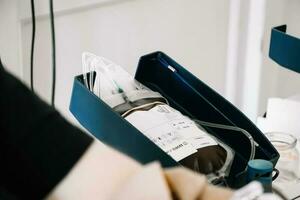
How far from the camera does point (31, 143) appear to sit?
504 millimetres

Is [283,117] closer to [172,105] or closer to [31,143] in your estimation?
[172,105]

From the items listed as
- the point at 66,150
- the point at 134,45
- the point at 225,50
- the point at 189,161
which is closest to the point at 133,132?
the point at 189,161

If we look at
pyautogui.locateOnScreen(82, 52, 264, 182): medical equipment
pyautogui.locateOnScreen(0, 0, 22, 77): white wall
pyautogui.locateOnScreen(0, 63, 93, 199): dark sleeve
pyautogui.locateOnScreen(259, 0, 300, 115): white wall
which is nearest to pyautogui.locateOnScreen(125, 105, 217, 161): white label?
pyautogui.locateOnScreen(82, 52, 264, 182): medical equipment

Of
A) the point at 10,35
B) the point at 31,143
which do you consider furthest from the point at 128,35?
the point at 31,143

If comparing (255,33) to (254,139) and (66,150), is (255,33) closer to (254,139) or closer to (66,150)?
(254,139)

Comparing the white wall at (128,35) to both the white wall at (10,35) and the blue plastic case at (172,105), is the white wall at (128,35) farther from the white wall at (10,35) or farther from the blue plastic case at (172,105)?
the blue plastic case at (172,105)

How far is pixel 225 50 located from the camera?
185 cm

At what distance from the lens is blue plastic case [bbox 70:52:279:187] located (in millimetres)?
701

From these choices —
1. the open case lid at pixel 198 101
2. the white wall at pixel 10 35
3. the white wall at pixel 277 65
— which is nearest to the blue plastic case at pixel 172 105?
the open case lid at pixel 198 101

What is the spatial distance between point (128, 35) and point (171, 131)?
0.81 meters

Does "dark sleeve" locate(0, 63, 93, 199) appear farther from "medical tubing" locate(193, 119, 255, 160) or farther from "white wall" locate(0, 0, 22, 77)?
"white wall" locate(0, 0, 22, 77)

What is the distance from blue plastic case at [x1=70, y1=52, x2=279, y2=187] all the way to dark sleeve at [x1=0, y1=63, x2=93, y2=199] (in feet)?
0.60

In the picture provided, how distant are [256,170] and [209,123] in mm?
132

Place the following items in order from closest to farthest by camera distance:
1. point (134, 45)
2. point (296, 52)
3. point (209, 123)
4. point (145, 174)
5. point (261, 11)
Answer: point (145, 174) < point (209, 123) < point (296, 52) < point (134, 45) < point (261, 11)
